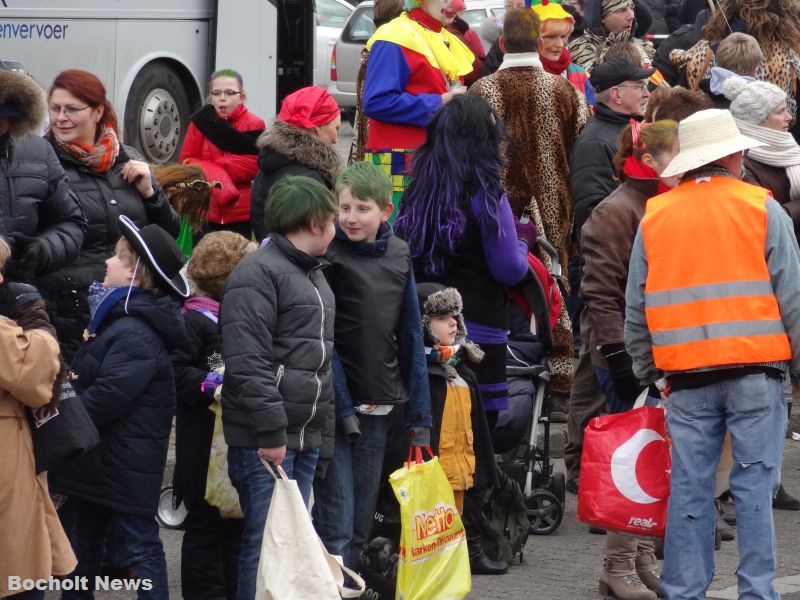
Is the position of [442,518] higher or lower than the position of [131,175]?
lower

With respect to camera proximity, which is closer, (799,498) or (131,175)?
(131,175)

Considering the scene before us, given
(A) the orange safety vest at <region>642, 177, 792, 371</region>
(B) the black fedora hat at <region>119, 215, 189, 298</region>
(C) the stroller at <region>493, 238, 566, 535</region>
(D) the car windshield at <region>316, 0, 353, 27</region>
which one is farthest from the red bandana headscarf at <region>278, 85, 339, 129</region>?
(D) the car windshield at <region>316, 0, 353, 27</region>

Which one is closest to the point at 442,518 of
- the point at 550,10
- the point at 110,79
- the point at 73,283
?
the point at 73,283

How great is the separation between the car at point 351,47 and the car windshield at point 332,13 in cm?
156

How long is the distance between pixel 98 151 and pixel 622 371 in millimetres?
2582

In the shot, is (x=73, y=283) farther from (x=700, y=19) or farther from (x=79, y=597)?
(x=700, y=19)

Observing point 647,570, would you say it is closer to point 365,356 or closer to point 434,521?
point 434,521

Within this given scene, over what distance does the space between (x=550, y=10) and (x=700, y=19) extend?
280 cm

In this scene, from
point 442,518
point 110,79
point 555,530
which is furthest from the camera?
point 110,79

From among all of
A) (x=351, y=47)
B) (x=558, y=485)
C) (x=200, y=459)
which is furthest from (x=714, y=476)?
(x=351, y=47)

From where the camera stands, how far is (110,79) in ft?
41.0

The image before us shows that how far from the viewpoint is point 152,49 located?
1293 cm

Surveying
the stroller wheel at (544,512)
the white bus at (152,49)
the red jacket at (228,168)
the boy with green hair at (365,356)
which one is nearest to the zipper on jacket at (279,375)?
the boy with green hair at (365,356)

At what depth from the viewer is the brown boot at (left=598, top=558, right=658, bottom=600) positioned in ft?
21.4
